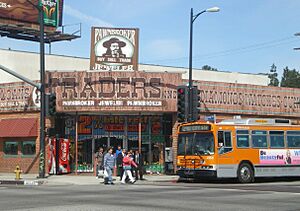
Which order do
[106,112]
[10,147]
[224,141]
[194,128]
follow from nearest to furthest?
[224,141] → [194,128] → [106,112] → [10,147]

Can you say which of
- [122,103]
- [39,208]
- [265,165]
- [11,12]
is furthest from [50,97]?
[11,12]

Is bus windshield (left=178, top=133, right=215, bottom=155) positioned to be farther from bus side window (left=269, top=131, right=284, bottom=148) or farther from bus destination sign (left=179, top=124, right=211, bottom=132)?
bus side window (left=269, top=131, right=284, bottom=148)

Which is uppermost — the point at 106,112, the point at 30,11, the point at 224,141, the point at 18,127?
the point at 30,11

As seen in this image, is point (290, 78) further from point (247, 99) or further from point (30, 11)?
point (247, 99)

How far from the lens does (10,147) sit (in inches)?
1344

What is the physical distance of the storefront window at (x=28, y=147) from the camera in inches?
1293

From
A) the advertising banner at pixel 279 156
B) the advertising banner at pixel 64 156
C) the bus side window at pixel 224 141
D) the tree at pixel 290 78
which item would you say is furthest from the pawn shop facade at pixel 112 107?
the tree at pixel 290 78

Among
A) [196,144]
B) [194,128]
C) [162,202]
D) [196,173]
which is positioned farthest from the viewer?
[194,128]

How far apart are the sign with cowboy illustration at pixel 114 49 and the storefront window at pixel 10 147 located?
6765 mm

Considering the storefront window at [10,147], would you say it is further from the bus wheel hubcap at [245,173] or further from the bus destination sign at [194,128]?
the bus wheel hubcap at [245,173]

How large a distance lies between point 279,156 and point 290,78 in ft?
315

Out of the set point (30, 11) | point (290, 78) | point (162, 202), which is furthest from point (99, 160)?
point (290, 78)

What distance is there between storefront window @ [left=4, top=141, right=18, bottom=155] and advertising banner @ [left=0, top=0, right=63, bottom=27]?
1523cm

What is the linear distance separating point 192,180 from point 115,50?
10.5 m
